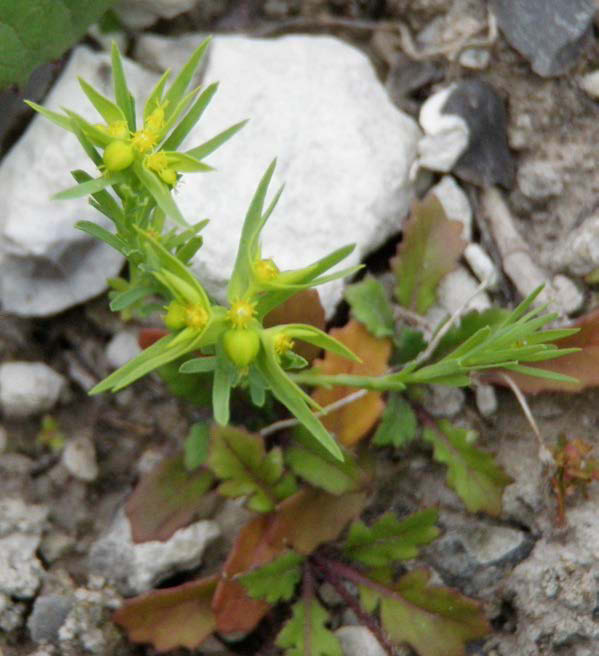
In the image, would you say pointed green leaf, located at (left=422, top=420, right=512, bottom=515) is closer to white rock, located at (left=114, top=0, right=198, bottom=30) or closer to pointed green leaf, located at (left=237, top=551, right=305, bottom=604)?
pointed green leaf, located at (left=237, top=551, right=305, bottom=604)

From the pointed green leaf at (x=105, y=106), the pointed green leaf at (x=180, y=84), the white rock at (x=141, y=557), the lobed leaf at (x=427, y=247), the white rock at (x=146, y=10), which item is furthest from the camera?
the white rock at (x=146, y=10)

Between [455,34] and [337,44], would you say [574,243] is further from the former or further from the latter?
[337,44]

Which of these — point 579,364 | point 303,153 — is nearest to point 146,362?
point 303,153

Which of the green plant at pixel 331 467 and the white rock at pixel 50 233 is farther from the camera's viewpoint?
the white rock at pixel 50 233

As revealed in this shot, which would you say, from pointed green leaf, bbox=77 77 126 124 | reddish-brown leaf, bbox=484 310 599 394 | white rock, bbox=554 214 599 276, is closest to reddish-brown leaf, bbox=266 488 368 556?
reddish-brown leaf, bbox=484 310 599 394

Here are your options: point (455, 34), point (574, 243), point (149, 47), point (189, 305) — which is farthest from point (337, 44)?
point (189, 305)

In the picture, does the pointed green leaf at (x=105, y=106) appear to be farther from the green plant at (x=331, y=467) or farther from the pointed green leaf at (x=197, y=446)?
the pointed green leaf at (x=197, y=446)

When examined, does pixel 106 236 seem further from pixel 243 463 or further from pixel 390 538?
pixel 390 538

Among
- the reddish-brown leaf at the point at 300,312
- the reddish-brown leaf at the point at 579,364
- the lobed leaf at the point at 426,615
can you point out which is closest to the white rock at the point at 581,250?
the reddish-brown leaf at the point at 579,364
